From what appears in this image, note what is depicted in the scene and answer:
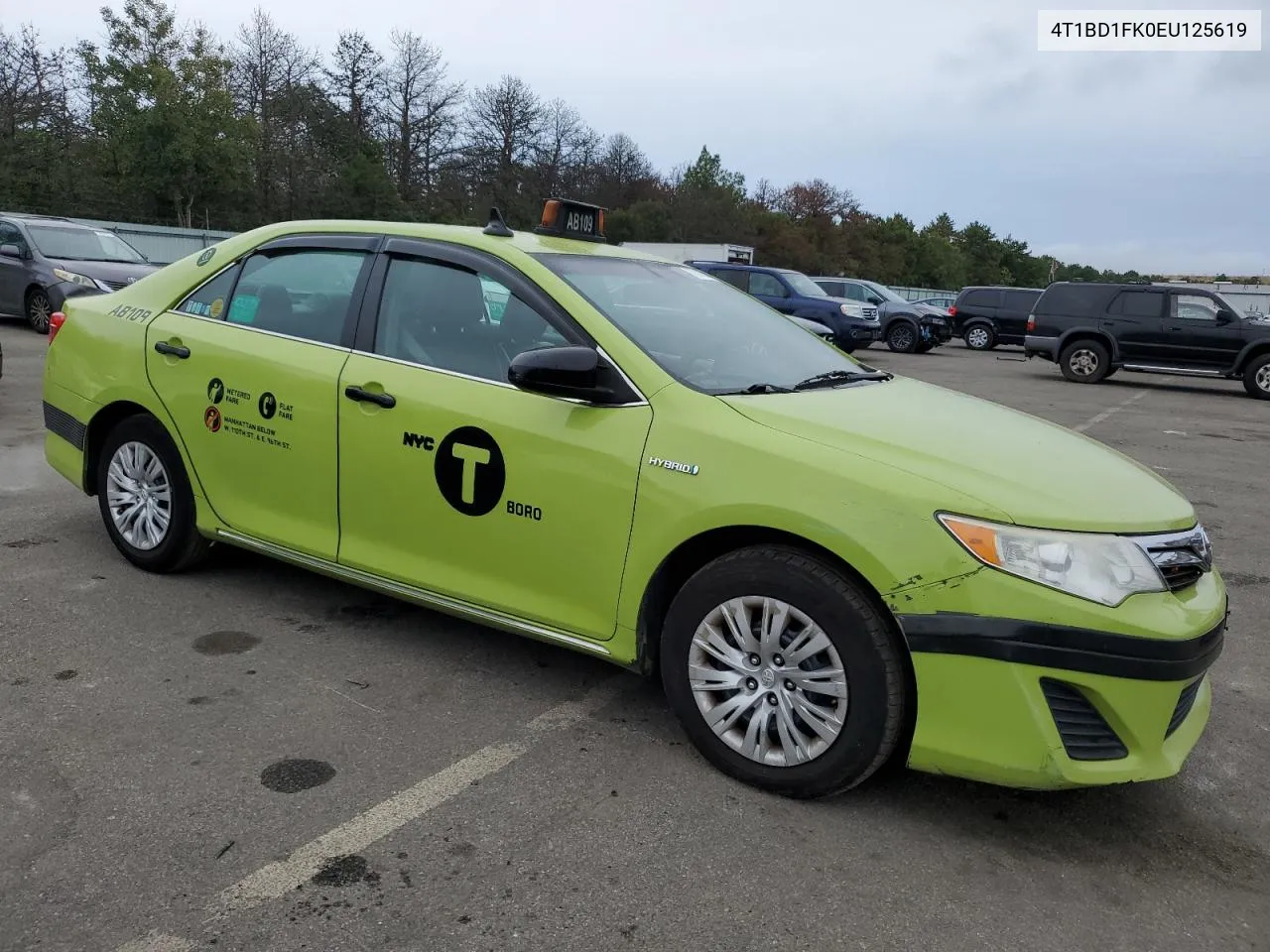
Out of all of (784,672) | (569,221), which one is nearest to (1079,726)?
(784,672)

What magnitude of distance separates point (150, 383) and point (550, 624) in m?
2.25

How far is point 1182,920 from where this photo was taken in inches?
99.8

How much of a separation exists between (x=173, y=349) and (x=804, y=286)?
17.8 meters

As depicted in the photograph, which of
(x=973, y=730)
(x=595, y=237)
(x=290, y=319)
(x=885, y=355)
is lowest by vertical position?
(x=885, y=355)

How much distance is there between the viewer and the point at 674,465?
3078 millimetres

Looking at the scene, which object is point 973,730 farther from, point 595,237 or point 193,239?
point 193,239

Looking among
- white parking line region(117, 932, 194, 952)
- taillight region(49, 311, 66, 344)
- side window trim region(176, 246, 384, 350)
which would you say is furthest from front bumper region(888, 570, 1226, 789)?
taillight region(49, 311, 66, 344)

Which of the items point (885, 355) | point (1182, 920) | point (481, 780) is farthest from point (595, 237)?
point (885, 355)

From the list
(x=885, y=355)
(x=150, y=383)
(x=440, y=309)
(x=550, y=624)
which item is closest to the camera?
(x=550, y=624)

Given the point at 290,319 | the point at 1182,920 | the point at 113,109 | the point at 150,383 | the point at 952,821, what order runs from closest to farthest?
1. the point at 1182,920
2. the point at 952,821
3. the point at 290,319
4. the point at 150,383
5. the point at 113,109

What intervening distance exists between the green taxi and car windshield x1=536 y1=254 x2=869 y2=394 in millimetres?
16

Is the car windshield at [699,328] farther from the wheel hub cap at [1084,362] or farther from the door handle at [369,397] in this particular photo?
the wheel hub cap at [1084,362]

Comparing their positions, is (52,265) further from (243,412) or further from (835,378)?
(835,378)

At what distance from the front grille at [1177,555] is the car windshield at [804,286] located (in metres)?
18.1
